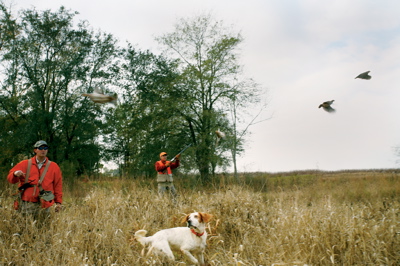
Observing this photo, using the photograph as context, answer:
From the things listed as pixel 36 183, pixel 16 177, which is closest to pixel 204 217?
pixel 36 183

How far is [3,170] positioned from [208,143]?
1212cm

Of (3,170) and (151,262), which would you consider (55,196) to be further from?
(3,170)

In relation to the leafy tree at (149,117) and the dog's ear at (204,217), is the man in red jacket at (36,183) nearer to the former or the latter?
the dog's ear at (204,217)

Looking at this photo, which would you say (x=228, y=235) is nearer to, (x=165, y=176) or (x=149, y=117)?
(x=165, y=176)

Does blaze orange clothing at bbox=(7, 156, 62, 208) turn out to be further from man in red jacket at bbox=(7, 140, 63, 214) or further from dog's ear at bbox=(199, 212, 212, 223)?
dog's ear at bbox=(199, 212, 212, 223)

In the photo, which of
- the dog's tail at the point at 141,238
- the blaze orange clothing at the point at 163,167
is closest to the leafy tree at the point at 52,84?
the blaze orange clothing at the point at 163,167

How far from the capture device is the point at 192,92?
25.3m

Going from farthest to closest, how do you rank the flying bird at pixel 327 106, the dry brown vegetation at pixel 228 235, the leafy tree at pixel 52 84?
the leafy tree at pixel 52 84
the flying bird at pixel 327 106
the dry brown vegetation at pixel 228 235

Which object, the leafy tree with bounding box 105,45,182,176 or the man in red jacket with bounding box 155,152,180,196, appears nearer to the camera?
the man in red jacket with bounding box 155,152,180,196

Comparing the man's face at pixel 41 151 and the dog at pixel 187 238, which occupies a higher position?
the man's face at pixel 41 151

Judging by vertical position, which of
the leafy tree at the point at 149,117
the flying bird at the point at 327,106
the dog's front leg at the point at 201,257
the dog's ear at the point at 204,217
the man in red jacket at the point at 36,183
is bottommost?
the dog's front leg at the point at 201,257

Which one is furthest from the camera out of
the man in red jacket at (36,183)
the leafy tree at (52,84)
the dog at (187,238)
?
the leafy tree at (52,84)

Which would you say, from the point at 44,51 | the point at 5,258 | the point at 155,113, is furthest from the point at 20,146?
the point at 5,258

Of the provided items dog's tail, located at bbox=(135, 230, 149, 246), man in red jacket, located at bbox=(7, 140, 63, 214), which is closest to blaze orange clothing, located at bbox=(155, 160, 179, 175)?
man in red jacket, located at bbox=(7, 140, 63, 214)
